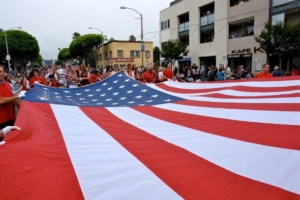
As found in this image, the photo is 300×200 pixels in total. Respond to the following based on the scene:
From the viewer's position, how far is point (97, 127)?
304 cm

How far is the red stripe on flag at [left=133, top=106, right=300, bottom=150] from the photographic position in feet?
7.46

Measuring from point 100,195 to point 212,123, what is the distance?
2.02 metres

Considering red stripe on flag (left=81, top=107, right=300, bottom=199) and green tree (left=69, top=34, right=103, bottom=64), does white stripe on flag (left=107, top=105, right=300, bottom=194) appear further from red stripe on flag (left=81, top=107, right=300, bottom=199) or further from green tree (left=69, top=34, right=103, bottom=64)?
green tree (left=69, top=34, right=103, bottom=64)

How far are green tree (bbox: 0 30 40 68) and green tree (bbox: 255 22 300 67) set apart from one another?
144 feet

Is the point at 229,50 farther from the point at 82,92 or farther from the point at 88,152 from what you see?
the point at 88,152

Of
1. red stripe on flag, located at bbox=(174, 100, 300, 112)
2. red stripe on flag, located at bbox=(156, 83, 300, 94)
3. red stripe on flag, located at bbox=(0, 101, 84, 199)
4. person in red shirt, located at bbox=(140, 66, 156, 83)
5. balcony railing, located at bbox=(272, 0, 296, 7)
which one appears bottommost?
red stripe on flag, located at bbox=(0, 101, 84, 199)

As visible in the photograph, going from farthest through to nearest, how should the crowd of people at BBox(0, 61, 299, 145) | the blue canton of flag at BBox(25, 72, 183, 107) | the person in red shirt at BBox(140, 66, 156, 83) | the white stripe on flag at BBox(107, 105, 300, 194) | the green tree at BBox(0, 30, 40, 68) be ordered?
1. the green tree at BBox(0, 30, 40, 68)
2. the person in red shirt at BBox(140, 66, 156, 83)
3. the blue canton of flag at BBox(25, 72, 183, 107)
4. the crowd of people at BBox(0, 61, 299, 145)
5. the white stripe on flag at BBox(107, 105, 300, 194)

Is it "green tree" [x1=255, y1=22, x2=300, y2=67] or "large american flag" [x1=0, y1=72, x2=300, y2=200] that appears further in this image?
"green tree" [x1=255, y1=22, x2=300, y2=67]

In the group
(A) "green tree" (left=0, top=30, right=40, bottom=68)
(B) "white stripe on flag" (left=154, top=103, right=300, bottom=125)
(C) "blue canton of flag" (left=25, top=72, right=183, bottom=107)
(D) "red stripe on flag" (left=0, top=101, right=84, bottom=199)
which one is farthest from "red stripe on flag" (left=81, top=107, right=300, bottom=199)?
(A) "green tree" (left=0, top=30, right=40, bottom=68)

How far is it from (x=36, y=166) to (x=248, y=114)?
277 centimetres

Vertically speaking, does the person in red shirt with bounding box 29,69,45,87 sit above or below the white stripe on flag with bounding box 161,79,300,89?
above

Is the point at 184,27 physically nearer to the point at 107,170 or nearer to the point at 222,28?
the point at 222,28

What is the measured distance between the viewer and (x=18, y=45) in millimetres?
43062

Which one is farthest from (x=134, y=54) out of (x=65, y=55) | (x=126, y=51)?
(x=65, y=55)
